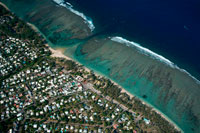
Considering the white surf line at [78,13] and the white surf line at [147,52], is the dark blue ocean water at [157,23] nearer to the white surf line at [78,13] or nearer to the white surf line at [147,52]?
the white surf line at [147,52]

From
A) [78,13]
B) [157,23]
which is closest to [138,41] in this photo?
[157,23]

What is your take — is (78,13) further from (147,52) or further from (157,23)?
(157,23)

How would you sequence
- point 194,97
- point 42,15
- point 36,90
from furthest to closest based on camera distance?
point 42,15 < point 194,97 < point 36,90

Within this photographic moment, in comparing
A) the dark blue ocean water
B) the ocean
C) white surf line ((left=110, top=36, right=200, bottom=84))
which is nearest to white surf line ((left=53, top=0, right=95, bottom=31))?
the ocean

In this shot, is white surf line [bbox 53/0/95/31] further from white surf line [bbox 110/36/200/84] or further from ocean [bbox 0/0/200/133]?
white surf line [bbox 110/36/200/84]

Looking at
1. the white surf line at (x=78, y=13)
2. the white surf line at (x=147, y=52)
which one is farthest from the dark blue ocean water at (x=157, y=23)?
the white surf line at (x=78, y=13)

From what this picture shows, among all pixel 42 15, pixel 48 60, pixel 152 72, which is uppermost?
pixel 42 15

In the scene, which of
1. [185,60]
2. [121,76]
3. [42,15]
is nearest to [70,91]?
[121,76]

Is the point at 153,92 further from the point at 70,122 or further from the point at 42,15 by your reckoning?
the point at 42,15

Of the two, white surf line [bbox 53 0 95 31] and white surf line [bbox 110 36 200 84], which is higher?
white surf line [bbox 53 0 95 31]
